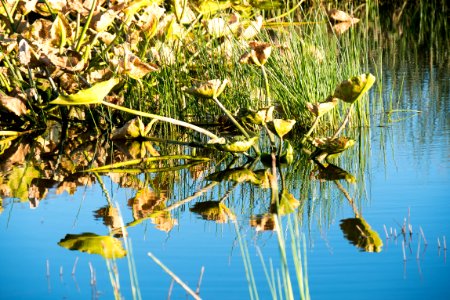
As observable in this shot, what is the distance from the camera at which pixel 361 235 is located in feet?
9.47

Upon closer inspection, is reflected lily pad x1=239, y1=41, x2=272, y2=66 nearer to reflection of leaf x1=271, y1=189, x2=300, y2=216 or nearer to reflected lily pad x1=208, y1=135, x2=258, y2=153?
reflected lily pad x1=208, y1=135, x2=258, y2=153

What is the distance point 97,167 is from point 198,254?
1441mm

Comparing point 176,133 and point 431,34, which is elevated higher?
point 431,34

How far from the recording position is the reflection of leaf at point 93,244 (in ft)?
9.10

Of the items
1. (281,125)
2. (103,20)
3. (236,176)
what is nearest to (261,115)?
(281,125)

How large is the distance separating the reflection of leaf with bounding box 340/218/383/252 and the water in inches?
0.8

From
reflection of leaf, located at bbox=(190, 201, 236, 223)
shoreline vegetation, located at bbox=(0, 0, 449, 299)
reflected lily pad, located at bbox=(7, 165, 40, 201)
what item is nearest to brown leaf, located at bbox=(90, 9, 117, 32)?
shoreline vegetation, located at bbox=(0, 0, 449, 299)

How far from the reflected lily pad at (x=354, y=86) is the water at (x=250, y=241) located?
299mm

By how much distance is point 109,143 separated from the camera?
4.79 metres

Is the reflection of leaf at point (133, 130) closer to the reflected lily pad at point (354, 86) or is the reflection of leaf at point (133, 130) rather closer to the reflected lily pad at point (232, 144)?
the reflected lily pad at point (232, 144)

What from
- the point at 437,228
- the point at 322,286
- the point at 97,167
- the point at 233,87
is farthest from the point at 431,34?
the point at 322,286

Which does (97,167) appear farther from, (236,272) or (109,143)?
(236,272)

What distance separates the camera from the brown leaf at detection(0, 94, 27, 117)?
189 inches

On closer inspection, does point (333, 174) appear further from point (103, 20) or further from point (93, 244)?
point (103, 20)
